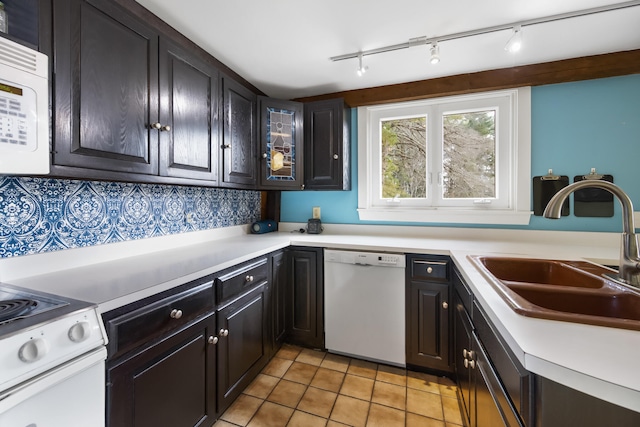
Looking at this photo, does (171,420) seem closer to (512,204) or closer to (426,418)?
(426,418)

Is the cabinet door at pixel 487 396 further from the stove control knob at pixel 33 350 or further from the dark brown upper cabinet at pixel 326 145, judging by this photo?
the dark brown upper cabinet at pixel 326 145

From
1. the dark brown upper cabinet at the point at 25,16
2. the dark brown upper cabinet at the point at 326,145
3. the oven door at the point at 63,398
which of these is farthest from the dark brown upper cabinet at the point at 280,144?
the oven door at the point at 63,398

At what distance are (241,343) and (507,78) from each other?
8.69 feet

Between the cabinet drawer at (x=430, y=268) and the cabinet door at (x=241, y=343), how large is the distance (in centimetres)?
105

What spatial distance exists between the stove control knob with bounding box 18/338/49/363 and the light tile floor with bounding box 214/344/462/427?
1113 mm

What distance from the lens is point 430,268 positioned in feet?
5.82

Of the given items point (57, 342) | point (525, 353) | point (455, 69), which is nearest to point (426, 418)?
point (525, 353)

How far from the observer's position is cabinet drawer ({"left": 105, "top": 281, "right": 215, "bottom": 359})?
0.92 m

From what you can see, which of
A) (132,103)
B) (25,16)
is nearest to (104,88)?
(132,103)

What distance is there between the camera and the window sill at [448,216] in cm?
208

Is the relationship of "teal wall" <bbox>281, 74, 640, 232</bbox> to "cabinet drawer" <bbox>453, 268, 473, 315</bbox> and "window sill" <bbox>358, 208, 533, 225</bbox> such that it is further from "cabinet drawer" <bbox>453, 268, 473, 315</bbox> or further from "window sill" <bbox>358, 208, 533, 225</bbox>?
"cabinet drawer" <bbox>453, 268, 473, 315</bbox>

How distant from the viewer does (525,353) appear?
62cm

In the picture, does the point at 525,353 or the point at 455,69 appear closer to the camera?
the point at 525,353

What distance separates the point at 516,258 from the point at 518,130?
1.18m
